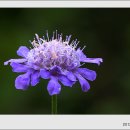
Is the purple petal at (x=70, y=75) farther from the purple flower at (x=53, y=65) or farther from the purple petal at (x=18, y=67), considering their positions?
the purple petal at (x=18, y=67)

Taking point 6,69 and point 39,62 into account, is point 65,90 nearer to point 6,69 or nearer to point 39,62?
point 6,69

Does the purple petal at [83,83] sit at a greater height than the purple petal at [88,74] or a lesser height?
lesser

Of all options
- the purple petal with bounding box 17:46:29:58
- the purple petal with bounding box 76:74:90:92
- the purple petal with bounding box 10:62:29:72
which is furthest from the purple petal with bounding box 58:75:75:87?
the purple petal with bounding box 17:46:29:58

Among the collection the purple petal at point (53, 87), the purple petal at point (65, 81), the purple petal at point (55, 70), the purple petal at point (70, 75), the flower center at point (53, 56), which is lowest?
the purple petal at point (53, 87)

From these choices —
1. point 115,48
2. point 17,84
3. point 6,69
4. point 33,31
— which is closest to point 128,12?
point 115,48

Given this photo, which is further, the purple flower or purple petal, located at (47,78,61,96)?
the purple flower

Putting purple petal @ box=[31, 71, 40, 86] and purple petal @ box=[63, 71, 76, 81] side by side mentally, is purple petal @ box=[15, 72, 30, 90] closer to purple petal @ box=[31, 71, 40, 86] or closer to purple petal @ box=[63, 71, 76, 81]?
purple petal @ box=[31, 71, 40, 86]

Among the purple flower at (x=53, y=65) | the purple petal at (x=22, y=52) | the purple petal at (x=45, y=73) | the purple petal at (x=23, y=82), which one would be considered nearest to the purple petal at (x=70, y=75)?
the purple flower at (x=53, y=65)

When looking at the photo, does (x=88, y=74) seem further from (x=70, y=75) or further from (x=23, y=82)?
(x=23, y=82)
